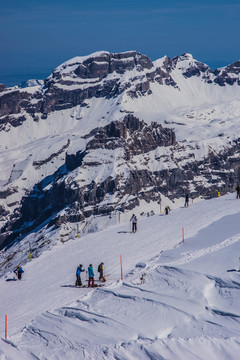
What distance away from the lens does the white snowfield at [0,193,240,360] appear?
846 inches

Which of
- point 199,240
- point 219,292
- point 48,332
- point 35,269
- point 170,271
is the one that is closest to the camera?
point 48,332

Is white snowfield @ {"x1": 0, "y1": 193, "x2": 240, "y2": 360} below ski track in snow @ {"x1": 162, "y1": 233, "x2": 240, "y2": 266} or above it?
below

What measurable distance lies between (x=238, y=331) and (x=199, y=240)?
15.3 meters

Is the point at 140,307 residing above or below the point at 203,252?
below

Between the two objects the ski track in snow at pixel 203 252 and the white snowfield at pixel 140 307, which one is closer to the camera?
the white snowfield at pixel 140 307

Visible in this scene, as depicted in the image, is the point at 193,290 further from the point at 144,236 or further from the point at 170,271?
the point at 144,236

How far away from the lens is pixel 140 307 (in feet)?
83.4

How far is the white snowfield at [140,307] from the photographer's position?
2148cm

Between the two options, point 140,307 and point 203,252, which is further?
point 203,252

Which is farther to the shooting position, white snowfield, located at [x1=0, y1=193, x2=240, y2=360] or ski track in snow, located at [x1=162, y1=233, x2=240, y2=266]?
ski track in snow, located at [x1=162, y1=233, x2=240, y2=266]

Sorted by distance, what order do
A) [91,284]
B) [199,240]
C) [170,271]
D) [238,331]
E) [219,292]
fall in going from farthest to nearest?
[199,240] → [91,284] → [170,271] → [219,292] → [238,331]

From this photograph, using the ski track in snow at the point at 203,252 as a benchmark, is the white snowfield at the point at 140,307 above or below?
below

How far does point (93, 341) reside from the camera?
22578mm

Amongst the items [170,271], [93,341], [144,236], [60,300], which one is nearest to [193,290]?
[170,271]
